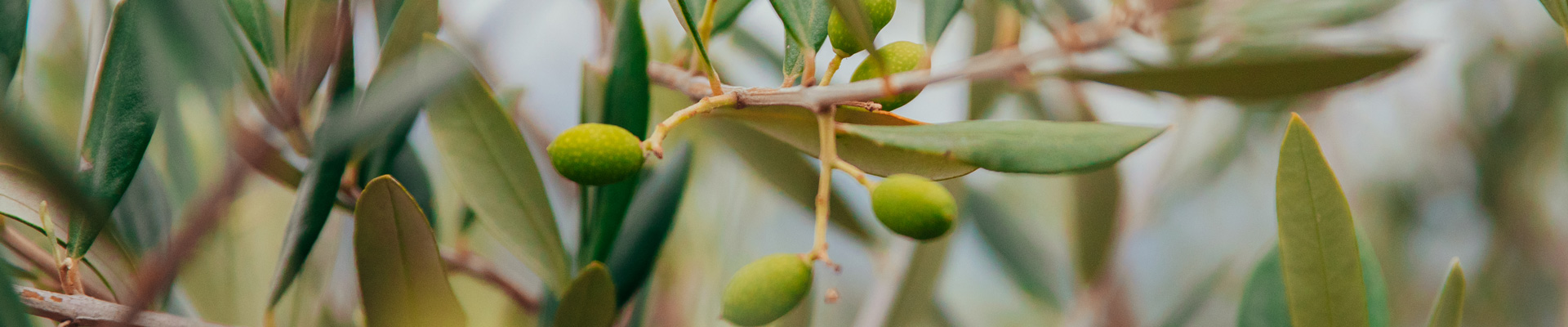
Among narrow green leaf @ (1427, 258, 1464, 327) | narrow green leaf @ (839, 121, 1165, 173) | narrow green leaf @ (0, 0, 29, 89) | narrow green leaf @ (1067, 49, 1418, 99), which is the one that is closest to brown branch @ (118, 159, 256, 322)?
narrow green leaf @ (0, 0, 29, 89)

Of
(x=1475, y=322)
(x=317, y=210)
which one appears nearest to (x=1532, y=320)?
(x=1475, y=322)

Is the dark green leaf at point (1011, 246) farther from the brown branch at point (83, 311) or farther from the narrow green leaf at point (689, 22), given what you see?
the brown branch at point (83, 311)

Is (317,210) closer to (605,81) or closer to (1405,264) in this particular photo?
(605,81)

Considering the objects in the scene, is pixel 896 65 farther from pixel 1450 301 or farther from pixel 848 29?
pixel 1450 301

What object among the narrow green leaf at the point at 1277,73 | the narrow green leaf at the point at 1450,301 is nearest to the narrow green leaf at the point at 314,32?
the narrow green leaf at the point at 1277,73

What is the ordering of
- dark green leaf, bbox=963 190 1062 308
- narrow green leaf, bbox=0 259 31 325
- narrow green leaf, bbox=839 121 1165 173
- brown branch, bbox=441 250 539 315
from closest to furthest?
narrow green leaf, bbox=0 259 31 325
narrow green leaf, bbox=839 121 1165 173
brown branch, bbox=441 250 539 315
dark green leaf, bbox=963 190 1062 308

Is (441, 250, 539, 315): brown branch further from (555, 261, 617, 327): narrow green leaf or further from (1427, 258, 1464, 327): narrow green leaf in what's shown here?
(1427, 258, 1464, 327): narrow green leaf
